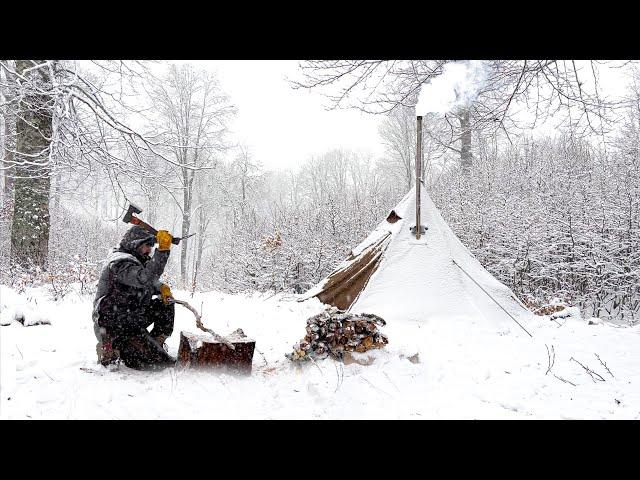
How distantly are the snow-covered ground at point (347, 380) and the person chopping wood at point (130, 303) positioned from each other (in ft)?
0.43

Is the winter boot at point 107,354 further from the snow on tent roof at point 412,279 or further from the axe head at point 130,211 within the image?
the snow on tent roof at point 412,279

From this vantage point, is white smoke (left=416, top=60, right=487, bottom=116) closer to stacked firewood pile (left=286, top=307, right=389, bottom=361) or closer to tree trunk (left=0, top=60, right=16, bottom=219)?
stacked firewood pile (left=286, top=307, right=389, bottom=361)

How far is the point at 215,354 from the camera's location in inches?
129

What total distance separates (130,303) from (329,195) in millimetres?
9217

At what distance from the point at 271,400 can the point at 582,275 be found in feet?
29.7

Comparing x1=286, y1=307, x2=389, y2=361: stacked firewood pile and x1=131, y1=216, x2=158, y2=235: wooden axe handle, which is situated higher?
x1=131, y1=216, x2=158, y2=235: wooden axe handle

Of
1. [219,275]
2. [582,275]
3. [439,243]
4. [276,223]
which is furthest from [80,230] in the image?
[582,275]

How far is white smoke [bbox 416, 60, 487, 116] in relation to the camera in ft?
17.2

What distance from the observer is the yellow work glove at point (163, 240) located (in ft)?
10.6

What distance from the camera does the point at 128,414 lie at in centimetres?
243

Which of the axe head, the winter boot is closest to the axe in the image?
the axe head

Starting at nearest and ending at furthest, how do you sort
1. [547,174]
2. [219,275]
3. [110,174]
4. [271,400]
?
1. [271,400]
2. [110,174]
3. [547,174]
4. [219,275]

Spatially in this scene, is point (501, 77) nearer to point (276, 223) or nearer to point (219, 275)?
point (276, 223)

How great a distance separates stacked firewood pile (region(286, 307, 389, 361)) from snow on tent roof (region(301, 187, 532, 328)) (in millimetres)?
1658
